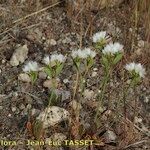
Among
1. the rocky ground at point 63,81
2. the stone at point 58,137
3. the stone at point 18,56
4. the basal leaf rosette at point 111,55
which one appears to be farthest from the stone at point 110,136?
the stone at point 18,56

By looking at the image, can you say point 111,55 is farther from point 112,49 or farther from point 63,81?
point 63,81

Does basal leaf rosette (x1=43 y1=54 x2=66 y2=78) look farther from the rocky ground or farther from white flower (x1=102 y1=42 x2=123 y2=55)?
the rocky ground

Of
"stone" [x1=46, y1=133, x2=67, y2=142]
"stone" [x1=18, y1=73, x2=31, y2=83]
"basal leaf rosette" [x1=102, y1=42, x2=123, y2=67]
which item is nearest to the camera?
"basal leaf rosette" [x1=102, y1=42, x2=123, y2=67]

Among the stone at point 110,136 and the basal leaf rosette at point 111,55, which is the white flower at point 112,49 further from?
the stone at point 110,136

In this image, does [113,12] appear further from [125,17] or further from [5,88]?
[5,88]

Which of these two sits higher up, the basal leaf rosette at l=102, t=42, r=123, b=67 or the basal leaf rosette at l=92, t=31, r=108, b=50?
the basal leaf rosette at l=92, t=31, r=108, b=50

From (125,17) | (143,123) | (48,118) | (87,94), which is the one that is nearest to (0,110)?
(48,118)

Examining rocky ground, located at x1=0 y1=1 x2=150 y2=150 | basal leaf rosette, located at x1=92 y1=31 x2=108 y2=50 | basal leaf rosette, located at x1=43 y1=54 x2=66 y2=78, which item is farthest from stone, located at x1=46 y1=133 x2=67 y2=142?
basal leaf rosette, located at x1=92 y1=31 x2=108 y2=50
